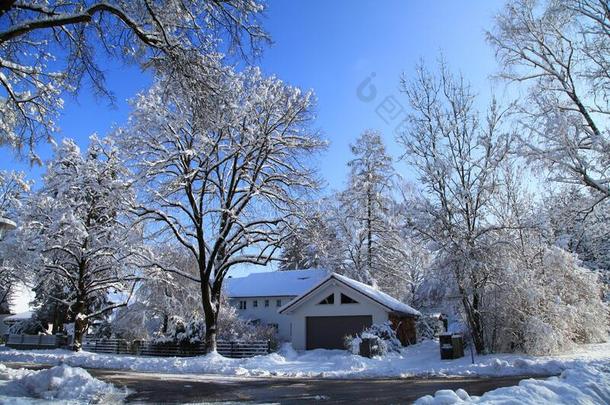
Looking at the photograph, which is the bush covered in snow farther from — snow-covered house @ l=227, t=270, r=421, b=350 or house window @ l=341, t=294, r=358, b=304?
house window @ l=341, t=294, r=358, b=304

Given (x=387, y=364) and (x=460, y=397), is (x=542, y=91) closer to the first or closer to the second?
(x=387, y=364)

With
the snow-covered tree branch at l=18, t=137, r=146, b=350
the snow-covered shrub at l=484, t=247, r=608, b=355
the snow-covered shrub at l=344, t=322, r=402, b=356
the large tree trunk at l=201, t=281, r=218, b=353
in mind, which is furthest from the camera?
the snow-covered tree branch at l=18, t=137, r=146, b=350

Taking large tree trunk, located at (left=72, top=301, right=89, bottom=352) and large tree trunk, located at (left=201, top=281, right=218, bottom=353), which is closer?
large tree trunk, located at (left=201, top=281, right=218, bottom=353)

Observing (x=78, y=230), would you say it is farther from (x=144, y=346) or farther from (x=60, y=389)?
(x=60, y=389)

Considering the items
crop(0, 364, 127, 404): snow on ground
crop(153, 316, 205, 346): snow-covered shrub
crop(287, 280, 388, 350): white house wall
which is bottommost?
crop(0, 364, 127, 404): snow on ground

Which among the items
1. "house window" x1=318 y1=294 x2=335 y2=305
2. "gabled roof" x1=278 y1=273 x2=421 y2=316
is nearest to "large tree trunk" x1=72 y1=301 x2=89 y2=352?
"gabled roof" x1=278 y1=273 x2=421 y2=316

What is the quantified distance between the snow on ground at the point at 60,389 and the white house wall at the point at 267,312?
105ft

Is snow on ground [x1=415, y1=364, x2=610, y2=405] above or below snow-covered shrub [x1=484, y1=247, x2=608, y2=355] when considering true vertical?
below

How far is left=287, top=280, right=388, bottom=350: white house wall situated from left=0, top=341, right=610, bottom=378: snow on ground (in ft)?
10.4

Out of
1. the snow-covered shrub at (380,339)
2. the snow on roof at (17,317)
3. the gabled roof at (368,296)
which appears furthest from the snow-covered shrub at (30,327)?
the snow-covered shrub at (380,339)

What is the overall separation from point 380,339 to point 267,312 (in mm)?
21958

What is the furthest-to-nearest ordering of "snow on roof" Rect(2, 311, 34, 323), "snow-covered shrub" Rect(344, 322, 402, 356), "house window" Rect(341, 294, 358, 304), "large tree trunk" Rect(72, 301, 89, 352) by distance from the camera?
"snow on roof" Rect(2, 311, 34, 323)
"house window" Rect(341, 294, 358, 304)
"large tree trunk" Rect(72, 301, 89, 352)
"snow-covered shrub" Rect(344, 322, 402, 356)

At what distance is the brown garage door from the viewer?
2956 centimetres

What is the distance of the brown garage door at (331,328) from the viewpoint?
29.6 meters
